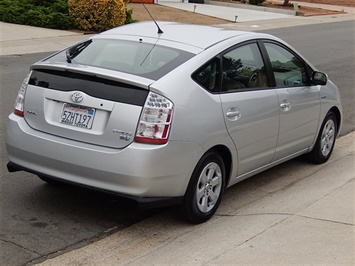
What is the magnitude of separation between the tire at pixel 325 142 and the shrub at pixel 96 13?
14234 millimetres

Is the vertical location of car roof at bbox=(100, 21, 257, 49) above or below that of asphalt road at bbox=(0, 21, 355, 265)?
above

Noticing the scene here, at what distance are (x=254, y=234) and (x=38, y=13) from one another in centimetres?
1734

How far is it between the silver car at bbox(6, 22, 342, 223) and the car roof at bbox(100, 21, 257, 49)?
1 centimetres

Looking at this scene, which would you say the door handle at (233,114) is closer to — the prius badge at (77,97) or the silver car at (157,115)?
the silver car at (157,115)

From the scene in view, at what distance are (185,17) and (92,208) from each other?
75.6ft

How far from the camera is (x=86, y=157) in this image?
481 centimetres

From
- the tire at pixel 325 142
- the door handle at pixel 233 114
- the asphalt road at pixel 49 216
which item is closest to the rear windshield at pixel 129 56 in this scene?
the door handle at pixel 233 114

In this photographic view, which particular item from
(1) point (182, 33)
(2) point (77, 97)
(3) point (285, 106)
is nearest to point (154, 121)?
(2) point (77, 97)

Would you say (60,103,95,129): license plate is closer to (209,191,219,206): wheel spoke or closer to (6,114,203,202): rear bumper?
(6,114,203,202): rear bumper

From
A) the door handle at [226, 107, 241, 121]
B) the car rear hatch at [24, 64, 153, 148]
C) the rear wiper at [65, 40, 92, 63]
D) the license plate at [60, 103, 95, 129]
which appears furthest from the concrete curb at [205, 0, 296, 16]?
the license plate at [60, 103, 95, 129]

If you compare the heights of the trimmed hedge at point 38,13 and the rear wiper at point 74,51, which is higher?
the rear wiper at point 74,51

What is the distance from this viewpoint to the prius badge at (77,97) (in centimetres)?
491

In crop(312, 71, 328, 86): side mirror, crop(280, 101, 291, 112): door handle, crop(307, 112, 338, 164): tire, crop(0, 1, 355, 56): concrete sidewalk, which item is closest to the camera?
crop(280, 101, 291, 112): door handle

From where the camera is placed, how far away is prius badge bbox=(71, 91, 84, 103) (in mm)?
4910
